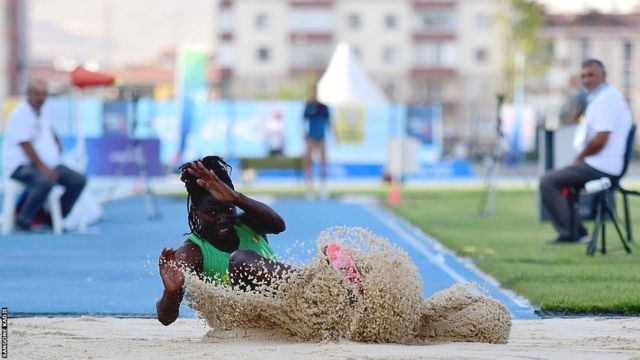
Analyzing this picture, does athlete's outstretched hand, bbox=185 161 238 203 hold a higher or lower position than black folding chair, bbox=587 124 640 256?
higher

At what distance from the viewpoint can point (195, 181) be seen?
7.95 metres

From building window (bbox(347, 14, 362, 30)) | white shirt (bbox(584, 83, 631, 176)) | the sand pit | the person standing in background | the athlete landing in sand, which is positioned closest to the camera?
the sand pit

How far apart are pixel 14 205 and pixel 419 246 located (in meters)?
5.66

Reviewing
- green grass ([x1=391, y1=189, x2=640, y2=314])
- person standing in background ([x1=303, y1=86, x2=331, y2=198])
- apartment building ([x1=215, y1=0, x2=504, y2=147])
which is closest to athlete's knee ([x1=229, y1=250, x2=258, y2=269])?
green grass ([x1=391, y1=189, x2=640, y2=314])

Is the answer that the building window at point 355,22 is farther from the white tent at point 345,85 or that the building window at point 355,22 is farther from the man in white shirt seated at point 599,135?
the man in white shirt seated at point 599,135

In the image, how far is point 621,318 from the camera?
31.1ft

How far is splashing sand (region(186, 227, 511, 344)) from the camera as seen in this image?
763 centimetres

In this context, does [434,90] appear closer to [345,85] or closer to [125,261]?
[345,85]

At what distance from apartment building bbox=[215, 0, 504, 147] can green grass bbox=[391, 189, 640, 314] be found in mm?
88429

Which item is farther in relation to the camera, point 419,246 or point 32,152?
point 32,152

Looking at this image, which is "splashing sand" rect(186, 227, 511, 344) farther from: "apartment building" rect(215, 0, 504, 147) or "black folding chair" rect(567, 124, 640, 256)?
"apartment building" rect(215, 0, 504, 147)

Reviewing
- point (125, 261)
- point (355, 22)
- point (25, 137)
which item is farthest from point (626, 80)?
point (125, 261)

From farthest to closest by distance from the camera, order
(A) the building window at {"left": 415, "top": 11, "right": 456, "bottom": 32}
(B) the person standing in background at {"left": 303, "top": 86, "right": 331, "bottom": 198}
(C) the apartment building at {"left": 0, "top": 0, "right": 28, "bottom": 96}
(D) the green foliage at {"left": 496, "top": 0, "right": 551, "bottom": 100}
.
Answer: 1. (A) the building window at {"left": 415, "top": 11, "right": 456, "bottom": 32}
2. (C) the apartment building at {"left": 0, "top": 0, "right": 28, "bottom": 96}
3. (D) the green foliage at {"left": 496, "top": 0, "right": 551, "bottom": 100}
4. (B) the person standing in background at {"left": 303, "top": 86, "right": 331, "bottom": 198}

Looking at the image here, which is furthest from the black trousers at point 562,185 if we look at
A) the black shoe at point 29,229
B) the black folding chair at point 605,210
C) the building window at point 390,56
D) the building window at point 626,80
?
the building window at point 390,56
